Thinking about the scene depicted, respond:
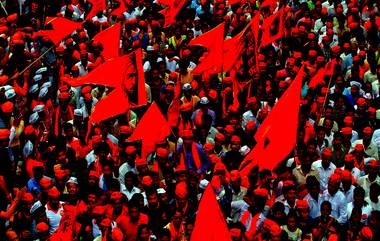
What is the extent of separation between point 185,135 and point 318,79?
9.73 feet

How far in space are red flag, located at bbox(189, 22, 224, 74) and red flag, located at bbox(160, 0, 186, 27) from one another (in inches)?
80.7

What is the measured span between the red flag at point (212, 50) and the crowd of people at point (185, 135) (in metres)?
0.20

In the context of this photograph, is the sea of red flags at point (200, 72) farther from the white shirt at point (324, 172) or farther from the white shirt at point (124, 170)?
the white shirt at point (324, 172)

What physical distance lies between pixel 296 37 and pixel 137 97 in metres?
4.16

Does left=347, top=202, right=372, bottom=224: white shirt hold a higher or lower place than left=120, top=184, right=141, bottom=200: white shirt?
lower

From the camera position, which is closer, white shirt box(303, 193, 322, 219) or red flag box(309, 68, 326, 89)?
white shirt box(303, 193, 322, 219)

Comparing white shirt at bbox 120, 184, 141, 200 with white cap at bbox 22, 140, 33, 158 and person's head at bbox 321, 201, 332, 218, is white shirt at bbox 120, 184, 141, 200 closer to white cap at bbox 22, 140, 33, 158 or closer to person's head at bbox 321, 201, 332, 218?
white cap at bbox 22, 140, 33, 158

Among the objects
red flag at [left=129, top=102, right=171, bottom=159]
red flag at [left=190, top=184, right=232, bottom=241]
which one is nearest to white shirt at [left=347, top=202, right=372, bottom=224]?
red flag at [left=190, top=184, right=232, bottom=241]

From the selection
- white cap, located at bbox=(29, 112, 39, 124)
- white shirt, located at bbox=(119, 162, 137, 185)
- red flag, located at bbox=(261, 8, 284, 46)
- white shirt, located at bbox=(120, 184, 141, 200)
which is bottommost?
red flag, located at bbox=(261, 8, 284, 46)

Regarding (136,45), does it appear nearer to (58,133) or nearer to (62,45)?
(62,45)

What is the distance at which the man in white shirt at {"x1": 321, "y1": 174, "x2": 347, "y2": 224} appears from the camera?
937cm

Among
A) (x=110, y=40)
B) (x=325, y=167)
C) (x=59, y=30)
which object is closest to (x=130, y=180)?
(x=325, y=167)

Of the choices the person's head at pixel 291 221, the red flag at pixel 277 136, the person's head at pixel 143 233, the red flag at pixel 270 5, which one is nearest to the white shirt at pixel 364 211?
the person's head at pixel 291 221

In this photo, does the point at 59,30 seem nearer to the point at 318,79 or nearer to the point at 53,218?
the point at 318,79
